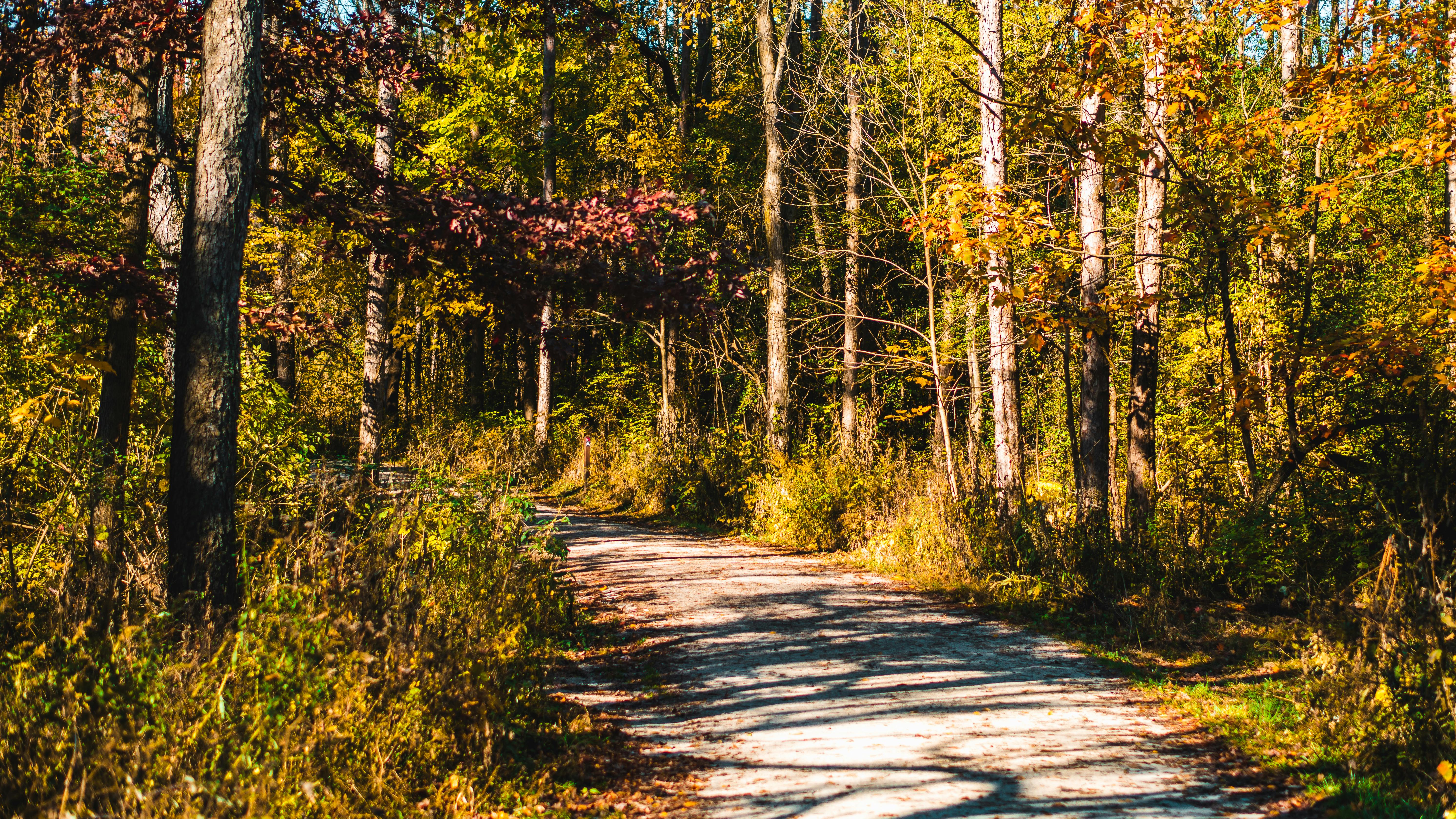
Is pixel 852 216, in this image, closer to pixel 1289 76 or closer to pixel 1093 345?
pixel 1289 76

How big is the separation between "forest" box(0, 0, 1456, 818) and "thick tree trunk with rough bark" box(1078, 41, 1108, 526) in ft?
0.18

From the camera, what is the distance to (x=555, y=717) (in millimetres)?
5996

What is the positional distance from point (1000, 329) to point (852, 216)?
7.44 m

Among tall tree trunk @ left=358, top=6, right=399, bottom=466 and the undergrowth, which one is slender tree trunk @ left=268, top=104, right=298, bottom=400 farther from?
the undergrowth

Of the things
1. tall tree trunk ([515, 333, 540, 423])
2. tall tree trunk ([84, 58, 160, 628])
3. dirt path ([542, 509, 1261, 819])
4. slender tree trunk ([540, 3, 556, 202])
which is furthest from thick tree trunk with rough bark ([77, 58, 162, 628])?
tall tree trunk ([515, 333, 540, 423])

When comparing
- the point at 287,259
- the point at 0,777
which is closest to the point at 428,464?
the point at 0,777

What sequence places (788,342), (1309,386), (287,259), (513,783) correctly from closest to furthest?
1. (513,783)
2. (1309,386)
3. (788,342)
4. (287,259)

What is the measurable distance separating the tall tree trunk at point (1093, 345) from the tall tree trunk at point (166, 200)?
9.43 meters

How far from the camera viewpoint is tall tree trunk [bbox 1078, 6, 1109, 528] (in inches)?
429

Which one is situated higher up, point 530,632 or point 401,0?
point 401,0

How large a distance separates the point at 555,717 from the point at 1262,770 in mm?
4012

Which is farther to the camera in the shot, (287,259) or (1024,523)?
(287,259)


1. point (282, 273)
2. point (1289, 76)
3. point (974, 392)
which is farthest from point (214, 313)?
point (282, 273)

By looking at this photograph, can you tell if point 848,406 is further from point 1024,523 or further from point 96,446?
point 96,446
